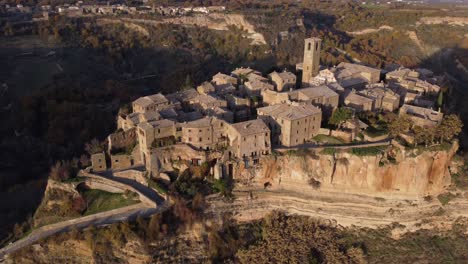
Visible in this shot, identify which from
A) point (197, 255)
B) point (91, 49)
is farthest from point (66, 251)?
point (91, 49)

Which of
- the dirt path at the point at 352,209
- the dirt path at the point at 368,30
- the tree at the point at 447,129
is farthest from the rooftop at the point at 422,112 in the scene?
the dirt path at the point at 368,30

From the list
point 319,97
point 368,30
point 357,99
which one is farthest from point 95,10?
point 357,99

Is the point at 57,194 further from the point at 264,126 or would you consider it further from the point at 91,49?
the point at 91,49

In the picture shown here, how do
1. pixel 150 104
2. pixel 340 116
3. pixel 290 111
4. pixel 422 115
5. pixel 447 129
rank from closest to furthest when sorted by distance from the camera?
pixel 447 129, pixel 290 111, pixel 340 116, pixel 422 115, pixel 150 104

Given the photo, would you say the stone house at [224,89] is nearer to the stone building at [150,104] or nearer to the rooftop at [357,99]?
the stone building at [150,104]

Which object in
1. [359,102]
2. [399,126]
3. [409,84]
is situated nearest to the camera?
[399,126]

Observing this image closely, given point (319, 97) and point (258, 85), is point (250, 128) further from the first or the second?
point (258, 85)
